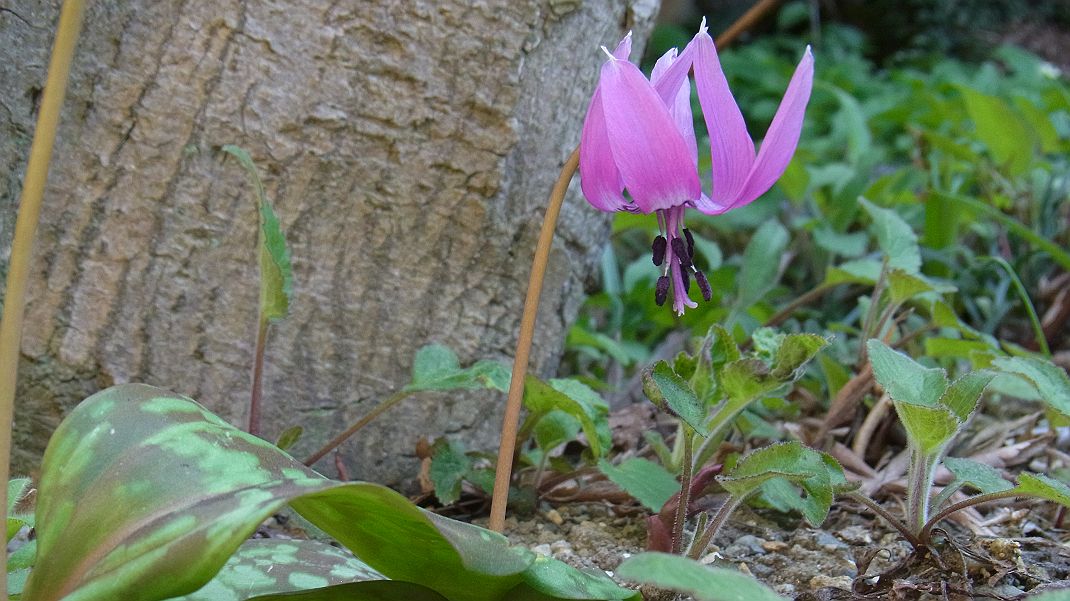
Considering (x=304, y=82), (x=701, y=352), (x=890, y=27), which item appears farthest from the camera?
(x=890, y=27)

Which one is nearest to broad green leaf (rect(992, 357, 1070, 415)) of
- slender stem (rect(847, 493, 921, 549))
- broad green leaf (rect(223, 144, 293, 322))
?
slender stem (rect(847, 493, 921, 549))

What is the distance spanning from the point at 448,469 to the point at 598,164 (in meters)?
0.70

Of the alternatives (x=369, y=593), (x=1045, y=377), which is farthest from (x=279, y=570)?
(x=1045, y=377)

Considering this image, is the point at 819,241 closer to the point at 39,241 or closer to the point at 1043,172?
the point at 1043,172

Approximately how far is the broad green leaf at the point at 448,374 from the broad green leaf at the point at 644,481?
0.22 m

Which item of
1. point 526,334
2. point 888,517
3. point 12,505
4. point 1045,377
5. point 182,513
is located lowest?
point 12,505

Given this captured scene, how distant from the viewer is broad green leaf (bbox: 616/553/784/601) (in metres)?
0.78

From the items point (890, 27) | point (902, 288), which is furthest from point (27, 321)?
point (890, 27)

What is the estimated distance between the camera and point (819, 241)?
2.74m

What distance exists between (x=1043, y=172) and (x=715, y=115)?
263 centimetres

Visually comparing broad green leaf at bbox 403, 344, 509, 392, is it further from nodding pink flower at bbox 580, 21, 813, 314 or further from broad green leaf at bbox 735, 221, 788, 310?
broad green leaf at bbox 735, 221, 788, 310

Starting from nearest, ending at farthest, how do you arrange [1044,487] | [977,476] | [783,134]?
1. [783,134]
2. [1044,487]
3. [977,476]

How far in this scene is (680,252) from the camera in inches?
46.6

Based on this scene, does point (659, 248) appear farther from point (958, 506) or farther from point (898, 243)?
point (898, 243)
